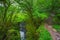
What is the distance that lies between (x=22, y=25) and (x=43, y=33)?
0.70m

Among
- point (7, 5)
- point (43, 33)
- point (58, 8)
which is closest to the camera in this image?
point (7, 5)

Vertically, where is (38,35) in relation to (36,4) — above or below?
below

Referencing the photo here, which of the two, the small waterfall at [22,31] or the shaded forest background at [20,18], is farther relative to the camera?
the small waterfall at [22,31]

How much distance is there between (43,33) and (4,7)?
1.43 m

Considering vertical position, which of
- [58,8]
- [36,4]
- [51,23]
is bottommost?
[51,23]

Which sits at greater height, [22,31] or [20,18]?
[20,18]

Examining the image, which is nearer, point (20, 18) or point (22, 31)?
point (20, 18)

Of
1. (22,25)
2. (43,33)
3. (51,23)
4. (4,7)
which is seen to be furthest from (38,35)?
(51,23)

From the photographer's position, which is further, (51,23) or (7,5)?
(51,23)

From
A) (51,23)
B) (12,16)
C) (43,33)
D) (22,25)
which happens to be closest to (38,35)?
(43,33)

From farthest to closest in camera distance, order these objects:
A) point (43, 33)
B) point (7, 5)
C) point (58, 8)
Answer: point (58, 8) < point (43, 33) < point (7, 5)

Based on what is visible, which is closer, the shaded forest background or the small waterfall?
the shaded forest background

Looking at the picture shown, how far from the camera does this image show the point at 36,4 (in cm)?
565

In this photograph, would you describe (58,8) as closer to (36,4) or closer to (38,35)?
(36,4)
